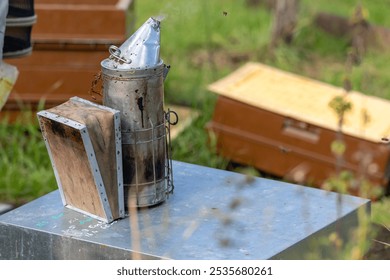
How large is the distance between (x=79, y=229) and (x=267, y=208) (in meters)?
0.92

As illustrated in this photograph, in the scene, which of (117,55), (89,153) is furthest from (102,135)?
(117,55)

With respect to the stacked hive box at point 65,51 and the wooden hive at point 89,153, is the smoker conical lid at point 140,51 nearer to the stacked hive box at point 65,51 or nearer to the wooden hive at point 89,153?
the wooden hive at point 89,153

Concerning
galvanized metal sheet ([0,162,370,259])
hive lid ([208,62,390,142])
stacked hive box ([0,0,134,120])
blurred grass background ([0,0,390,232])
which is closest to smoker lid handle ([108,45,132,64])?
galvanized metal sheet ([0,162,370,259])

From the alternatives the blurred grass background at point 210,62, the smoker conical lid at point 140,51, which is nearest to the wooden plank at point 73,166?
the smoker conical lid at point 140,51

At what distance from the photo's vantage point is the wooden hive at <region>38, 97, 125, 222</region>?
4527mm

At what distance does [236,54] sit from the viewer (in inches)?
414

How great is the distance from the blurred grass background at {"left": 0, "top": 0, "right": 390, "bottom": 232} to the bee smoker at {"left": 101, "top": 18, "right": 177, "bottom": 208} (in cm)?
228

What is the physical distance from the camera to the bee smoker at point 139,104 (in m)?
4.63

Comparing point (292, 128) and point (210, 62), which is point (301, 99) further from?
point (210, 62)

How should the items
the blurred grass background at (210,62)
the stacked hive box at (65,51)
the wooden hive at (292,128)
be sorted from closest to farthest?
the wooden hive at (292,128) → the blurred grass background at (210,62) → the stacked hive box at (65,51)

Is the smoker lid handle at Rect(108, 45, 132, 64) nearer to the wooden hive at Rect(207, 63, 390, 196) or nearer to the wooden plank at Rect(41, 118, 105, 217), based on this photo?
the wooden plank at Rect(41, 118, 105, 217)

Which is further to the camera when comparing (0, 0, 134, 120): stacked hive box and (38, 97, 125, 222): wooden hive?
(0, 0, 134, 120): stacked hive box

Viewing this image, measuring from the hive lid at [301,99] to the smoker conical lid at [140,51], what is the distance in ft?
8.44

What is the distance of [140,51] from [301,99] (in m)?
3.15
